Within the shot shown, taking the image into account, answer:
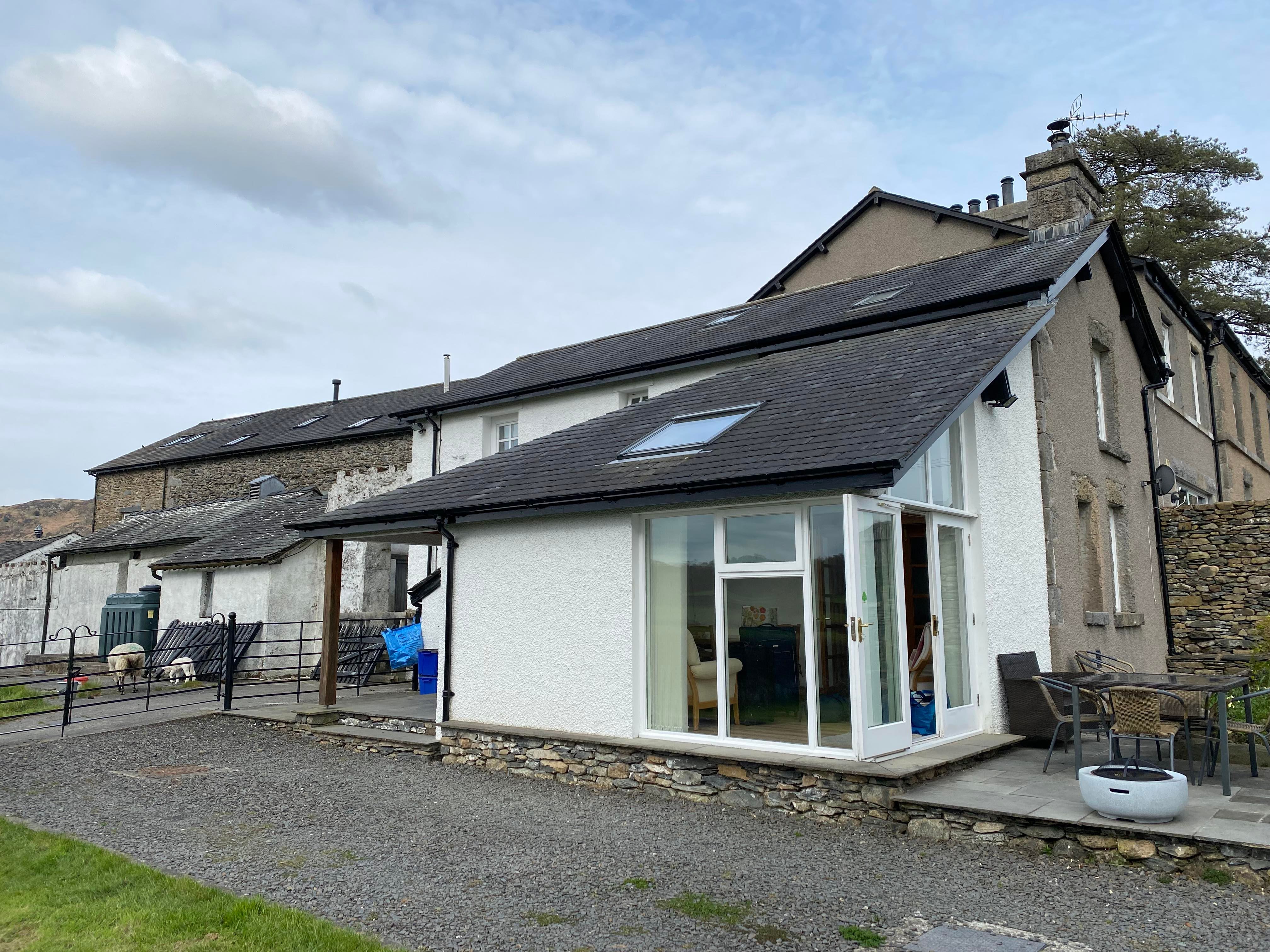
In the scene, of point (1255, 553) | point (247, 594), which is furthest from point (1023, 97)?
point (247, 594)

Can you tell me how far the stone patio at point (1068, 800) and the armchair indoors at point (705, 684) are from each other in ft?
5.89

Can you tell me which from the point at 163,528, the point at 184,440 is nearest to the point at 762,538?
the point at 163,528

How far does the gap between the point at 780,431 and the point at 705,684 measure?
249cm

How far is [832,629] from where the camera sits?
294 inches

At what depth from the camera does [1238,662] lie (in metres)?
13.4

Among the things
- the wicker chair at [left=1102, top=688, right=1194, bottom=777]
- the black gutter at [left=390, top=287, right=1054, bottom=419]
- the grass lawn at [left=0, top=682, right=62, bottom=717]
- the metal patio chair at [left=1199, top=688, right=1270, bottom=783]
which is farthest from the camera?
the grass lawn at [left=0, top=682, right=62, bottom=717]

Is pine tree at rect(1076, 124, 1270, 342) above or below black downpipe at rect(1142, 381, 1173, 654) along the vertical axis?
above

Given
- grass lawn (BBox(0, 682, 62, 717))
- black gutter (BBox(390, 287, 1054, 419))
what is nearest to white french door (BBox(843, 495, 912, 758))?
black gutter (BBox(390, 287, 1054, 419))

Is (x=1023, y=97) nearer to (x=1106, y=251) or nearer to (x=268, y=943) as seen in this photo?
(x=1106, y=251)

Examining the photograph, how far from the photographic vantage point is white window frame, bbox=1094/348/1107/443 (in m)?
12.2

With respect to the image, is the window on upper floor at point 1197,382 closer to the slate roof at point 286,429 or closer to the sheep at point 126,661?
the slate roof at point 286,429

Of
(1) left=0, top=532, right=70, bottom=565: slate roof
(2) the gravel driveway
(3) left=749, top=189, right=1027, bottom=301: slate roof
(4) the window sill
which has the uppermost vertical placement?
(3) left=749, top=189, right=1027, bottom=301: slate roof

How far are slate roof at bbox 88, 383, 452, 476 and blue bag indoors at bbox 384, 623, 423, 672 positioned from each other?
616 centimetres

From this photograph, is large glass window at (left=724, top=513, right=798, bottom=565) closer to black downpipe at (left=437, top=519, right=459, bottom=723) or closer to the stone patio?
the stone patio
